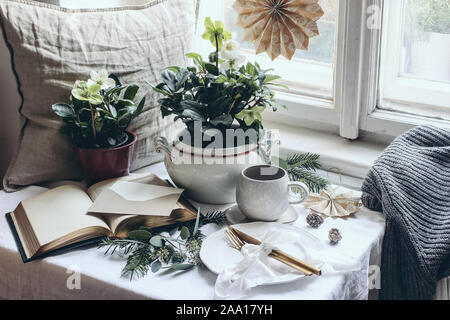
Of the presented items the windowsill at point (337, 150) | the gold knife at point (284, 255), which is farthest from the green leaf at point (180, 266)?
the windowsill at point (337, 150)

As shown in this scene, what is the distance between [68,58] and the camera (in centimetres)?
108

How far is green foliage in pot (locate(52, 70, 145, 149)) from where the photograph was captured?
3.40 ft

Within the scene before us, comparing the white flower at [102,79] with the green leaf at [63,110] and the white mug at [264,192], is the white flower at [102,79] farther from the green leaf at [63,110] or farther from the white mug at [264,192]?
the white mug at [264,192]

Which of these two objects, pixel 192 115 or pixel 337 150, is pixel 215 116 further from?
pixel 337 150

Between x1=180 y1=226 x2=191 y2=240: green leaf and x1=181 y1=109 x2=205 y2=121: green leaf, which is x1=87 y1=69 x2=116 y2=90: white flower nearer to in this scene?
x1=181 y1=109 x2=205 y2=121: green leaf

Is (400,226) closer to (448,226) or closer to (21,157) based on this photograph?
(448,226)

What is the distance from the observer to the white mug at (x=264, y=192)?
3.15 ft

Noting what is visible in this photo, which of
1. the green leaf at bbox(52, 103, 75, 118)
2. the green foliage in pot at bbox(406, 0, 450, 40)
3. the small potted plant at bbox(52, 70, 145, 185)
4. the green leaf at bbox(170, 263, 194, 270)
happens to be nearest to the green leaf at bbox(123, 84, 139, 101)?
the small potted plant at bbox(52, 70, 145, 185)

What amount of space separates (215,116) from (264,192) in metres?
0.18

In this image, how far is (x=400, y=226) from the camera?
3.15 feet

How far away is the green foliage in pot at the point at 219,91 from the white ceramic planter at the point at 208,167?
0.16 ft

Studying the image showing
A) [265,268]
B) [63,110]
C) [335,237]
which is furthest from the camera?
[63,110]

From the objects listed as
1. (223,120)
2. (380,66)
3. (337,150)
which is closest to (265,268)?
(223,120)
